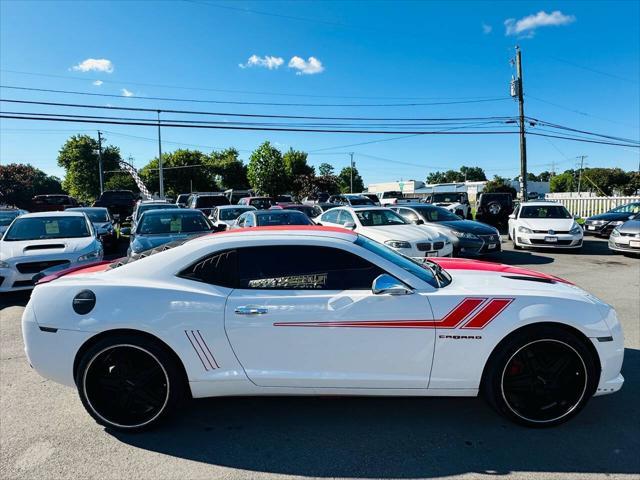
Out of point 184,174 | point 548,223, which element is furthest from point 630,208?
point 184,174

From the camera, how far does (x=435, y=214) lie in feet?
42.0

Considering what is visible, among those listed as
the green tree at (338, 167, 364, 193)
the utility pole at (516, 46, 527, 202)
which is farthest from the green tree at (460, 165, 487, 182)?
the utility pole at (516, 46, 527, 202)

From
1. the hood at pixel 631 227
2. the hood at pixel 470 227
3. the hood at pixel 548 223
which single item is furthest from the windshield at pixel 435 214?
the hood at pixel 631 227

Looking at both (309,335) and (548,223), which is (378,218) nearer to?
A: (548,223)

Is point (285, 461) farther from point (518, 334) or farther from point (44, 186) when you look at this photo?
point (44, 186)

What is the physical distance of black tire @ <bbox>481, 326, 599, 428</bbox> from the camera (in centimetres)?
305

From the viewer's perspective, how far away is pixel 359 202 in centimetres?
2425

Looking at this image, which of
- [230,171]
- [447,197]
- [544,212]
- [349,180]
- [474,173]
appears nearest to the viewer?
[544,212]

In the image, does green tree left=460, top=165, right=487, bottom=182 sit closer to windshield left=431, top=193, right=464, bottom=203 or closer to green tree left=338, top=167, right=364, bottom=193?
green tree left=338, top=167, right=364, bottom=193

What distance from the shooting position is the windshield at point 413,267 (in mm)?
3304

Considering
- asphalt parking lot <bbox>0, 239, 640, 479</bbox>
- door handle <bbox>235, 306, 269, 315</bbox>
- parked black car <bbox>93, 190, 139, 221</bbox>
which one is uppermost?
parked black car <bbox>93, 190, 139, 221</bbox>

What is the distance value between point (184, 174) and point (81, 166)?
1542cm

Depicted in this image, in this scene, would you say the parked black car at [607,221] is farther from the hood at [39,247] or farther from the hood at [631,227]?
the hood at [39,247]

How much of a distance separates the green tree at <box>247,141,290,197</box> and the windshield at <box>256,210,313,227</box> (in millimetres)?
37701
